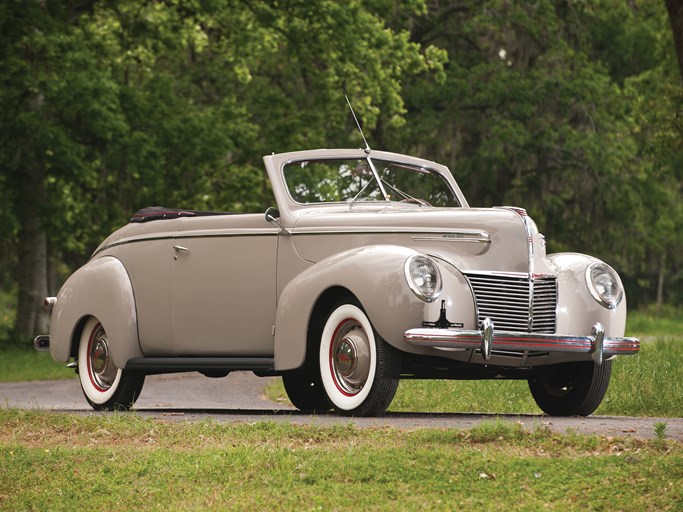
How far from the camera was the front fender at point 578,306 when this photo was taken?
9.44 metres

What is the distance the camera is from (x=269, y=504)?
6.44 m

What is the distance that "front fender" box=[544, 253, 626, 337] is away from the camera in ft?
31.0

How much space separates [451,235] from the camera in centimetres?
923

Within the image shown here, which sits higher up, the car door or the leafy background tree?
the leafy background tree

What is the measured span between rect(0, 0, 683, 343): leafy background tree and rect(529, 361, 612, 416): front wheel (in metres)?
3.31

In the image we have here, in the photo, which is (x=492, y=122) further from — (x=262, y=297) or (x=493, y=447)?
(x=493, y=447)

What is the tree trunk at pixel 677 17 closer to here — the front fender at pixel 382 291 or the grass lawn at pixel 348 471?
the front fender at pixel 382 291

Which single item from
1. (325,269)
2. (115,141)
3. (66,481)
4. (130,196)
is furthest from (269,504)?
(130,196)

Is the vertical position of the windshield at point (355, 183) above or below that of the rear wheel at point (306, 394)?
above

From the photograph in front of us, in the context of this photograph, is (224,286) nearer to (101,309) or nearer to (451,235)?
(101,309)

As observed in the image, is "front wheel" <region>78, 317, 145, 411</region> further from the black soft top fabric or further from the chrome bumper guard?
the chrome bumper guard

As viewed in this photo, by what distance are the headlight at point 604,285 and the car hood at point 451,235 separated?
20.3 inches

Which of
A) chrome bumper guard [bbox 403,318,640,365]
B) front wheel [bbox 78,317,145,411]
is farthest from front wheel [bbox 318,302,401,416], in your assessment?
front wheel [bbox 78,317,145,411]

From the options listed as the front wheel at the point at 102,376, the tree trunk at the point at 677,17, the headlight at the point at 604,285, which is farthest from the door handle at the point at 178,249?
the tree trunk at the point at 677,17
